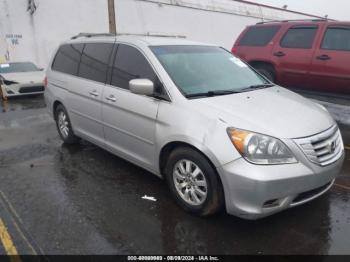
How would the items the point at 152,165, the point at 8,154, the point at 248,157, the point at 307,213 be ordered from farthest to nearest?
the point at 8,154 < the point at 152,165 < the point at 307,213 < the point at 248,157

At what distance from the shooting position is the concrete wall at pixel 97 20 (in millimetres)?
15414

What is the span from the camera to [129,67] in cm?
411

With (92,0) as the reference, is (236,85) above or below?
below

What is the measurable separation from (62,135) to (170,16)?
16.7m

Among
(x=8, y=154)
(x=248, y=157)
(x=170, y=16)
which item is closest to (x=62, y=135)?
(x=8, y=154)

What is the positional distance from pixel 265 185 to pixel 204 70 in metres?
1.70

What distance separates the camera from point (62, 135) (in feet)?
18.9

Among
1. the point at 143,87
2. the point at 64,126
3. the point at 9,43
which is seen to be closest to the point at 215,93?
the point at 143,87

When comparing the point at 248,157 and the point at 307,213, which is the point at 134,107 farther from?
the point at 307,213

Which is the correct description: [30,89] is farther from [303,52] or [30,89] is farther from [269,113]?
[269,113]

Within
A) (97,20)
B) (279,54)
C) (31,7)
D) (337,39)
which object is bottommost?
(279,54)

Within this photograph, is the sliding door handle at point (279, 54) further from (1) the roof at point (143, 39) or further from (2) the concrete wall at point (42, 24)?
(2) the concrete wall at point (42, 24)

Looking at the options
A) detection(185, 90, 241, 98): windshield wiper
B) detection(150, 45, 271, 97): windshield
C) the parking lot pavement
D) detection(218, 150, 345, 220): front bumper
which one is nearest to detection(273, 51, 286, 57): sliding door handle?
detection(150, 45, 271, 97): windshield

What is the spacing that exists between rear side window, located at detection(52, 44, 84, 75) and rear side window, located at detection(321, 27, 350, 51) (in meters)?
4.73
